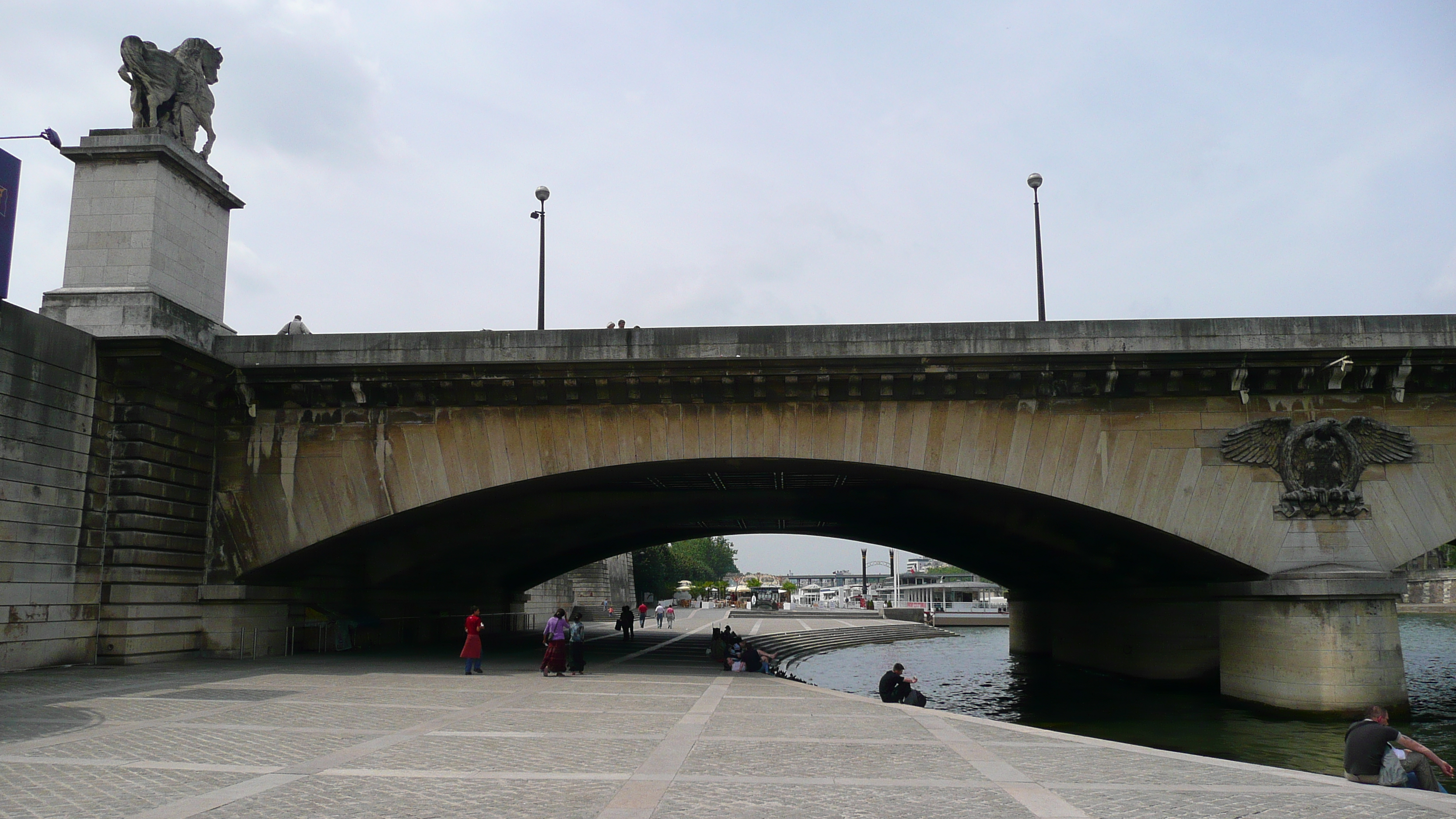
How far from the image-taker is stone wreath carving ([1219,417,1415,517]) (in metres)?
19.2

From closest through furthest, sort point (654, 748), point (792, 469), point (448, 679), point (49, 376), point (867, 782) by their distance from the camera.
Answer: point (867, 782) → point (654, 748) → point (49, 376) → point (448, 679) → point (792, 469)

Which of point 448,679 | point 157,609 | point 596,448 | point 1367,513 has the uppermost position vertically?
point 596,448

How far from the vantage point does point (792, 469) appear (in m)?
21.8

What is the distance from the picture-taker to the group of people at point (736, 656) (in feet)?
78.1

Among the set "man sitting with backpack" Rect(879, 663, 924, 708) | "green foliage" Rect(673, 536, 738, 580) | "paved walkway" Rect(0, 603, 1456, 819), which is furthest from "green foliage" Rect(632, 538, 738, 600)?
"paved walkway" Rect(0, 603, 1456, 819)

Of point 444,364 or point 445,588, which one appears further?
point 445,588

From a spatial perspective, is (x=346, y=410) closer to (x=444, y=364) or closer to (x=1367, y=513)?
(x=444, y=364)

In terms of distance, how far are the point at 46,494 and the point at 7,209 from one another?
5170mm

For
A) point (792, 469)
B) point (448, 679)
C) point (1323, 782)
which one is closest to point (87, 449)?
point (448, 679)

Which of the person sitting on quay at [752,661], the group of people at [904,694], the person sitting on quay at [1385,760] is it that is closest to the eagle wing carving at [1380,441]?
the group of people at [904,694]

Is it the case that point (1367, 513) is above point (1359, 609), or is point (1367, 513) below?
above

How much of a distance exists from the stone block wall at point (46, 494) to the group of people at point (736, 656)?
45.0 ft

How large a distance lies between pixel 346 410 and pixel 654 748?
44.6ft

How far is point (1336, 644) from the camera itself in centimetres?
1848
